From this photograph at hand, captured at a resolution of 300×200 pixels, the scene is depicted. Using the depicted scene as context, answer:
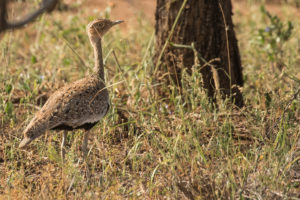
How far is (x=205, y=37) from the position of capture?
4.64m

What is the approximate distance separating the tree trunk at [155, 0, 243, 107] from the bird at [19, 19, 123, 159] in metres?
0.90

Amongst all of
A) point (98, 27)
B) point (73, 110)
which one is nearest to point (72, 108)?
point (73, 110)

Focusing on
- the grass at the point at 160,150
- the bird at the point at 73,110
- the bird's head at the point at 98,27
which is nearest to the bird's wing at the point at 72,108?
the bird at the point at 73,110

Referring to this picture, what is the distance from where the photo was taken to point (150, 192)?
342cm

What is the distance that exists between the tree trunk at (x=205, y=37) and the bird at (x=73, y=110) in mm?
897

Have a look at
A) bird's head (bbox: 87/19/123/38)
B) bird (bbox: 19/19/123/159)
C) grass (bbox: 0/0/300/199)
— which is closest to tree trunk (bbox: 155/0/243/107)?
grass (bbox: 0/0/300/199)

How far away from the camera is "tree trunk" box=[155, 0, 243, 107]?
4.59 m

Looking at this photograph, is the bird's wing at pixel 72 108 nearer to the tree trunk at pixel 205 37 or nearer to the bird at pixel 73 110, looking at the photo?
the bird at pixel 73 110

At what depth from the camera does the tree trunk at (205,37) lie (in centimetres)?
459

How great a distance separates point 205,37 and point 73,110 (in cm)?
156

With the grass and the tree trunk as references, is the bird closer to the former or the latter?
the grass

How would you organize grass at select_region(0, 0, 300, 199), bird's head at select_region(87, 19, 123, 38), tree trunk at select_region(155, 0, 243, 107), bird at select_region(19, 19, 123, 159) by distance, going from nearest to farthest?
grass at select_region(0, 0, 300, 199) → bird at select_region(19, 19, 123, 159) → bird's head at select_region(87, 19, 123, 38) → tree trunk at select_region(155, 0, 243, 107)

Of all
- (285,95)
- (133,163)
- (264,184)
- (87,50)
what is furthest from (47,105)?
Answer: (87,50)

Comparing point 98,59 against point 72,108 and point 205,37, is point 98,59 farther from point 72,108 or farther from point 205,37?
point 205,37
